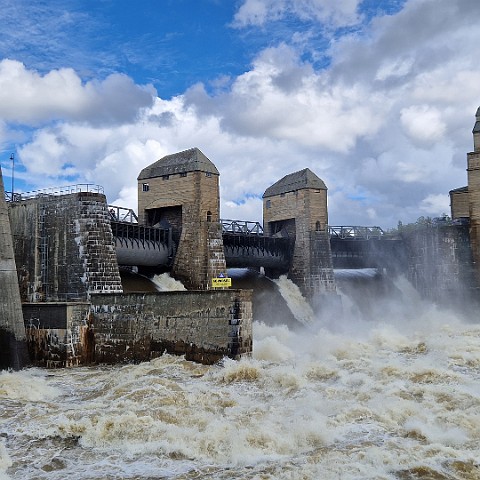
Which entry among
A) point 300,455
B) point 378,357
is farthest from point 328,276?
point 300,455

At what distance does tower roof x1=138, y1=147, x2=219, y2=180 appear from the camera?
1250 inches

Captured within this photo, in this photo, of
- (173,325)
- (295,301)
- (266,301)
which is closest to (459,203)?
(295,301)

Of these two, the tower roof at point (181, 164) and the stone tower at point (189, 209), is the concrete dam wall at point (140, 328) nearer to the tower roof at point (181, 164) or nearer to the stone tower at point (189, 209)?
the stone tower at point (189, 209)

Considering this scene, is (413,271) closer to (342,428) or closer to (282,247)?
(282,247)

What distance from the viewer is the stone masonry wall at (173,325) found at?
20.6m

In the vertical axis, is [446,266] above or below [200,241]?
below

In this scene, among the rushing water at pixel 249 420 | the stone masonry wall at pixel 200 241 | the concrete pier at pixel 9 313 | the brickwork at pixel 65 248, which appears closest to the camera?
the rushing water at pixel 249 420

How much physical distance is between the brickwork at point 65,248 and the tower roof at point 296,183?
17.5 metres

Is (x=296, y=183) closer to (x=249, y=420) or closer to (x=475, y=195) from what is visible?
(x=475, y=195)

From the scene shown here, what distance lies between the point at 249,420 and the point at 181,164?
21180mm

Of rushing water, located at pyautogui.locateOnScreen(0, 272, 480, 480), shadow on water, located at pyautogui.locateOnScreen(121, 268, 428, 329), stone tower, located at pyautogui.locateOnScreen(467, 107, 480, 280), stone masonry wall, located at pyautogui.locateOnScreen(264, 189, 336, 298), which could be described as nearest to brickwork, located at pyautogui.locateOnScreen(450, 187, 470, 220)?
stone tower, located at pyautogui.locateOnScreen(467, 107, 480, 280)

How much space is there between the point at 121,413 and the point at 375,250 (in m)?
34.8

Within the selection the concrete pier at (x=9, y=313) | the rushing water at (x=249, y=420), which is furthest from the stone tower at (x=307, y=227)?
the concrete pier at (x=9, y=313)

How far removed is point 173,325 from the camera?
21.5 m
